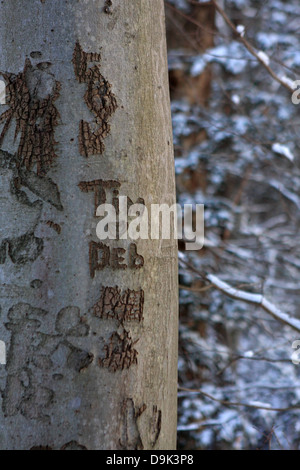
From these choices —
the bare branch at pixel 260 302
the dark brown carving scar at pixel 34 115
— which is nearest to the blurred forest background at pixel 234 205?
the bare branch at pixel 260 302

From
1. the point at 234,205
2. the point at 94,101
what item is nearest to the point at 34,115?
the point at 94,101

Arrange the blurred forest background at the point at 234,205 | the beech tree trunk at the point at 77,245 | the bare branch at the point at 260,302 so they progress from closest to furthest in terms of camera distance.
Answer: the beech tree trunk at the point at 77,245 → the bare branch at the point at 260,302 → the blurred forest background at the point at 234,205

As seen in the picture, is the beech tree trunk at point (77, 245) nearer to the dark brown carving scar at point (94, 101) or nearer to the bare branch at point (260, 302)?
the dark brown carving scar at point (94, 101)

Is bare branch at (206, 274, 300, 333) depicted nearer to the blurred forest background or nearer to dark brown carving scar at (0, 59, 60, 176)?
the blurred forest background

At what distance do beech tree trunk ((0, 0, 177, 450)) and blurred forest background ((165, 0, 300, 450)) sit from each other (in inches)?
84.4

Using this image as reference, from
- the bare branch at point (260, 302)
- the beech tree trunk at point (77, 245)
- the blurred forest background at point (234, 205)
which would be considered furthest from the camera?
the blurred forest background at point (234, 205)

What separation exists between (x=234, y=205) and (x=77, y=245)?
3.02 metres

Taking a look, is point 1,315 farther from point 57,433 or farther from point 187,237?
point 187,237

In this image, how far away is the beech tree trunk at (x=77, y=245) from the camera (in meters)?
1.00

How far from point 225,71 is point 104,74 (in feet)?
10.7

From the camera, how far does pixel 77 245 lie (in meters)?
1.01

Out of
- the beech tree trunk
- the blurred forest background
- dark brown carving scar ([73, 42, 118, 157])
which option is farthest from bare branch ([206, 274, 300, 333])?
dark brown carving scar ([73, 42, 118, 157])

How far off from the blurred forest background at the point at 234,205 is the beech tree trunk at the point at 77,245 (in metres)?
2.14

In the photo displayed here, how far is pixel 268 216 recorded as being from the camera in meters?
5.18
